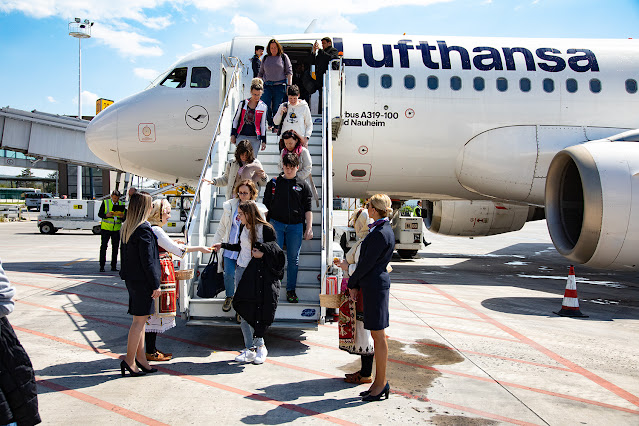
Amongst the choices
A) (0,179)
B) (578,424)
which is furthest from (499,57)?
(0,179)

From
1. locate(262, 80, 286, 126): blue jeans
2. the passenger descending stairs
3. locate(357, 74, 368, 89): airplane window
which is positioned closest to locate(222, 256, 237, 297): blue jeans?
the passenger descending stairs

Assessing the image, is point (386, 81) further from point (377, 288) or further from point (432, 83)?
point (377, 288)

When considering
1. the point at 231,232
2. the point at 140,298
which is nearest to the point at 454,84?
the point at 231,232

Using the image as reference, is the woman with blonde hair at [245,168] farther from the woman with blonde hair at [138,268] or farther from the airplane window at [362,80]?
the airplane window at [362,80]

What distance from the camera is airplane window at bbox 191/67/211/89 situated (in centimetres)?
1107

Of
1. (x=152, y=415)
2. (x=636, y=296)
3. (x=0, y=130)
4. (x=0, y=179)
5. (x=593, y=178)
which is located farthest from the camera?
(x=0, y=179)

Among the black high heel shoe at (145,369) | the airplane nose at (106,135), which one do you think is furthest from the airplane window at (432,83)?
the black high heel shoe at (145,369)

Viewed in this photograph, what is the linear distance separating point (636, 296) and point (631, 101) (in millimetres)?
4375

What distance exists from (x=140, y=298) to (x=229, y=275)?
120 centimetres

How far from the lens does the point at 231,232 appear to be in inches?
228

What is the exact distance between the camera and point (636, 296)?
1071cm

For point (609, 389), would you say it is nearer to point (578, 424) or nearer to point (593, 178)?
point (578, 424)

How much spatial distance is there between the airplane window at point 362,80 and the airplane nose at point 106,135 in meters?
5.22

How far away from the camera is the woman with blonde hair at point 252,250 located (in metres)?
5.23
